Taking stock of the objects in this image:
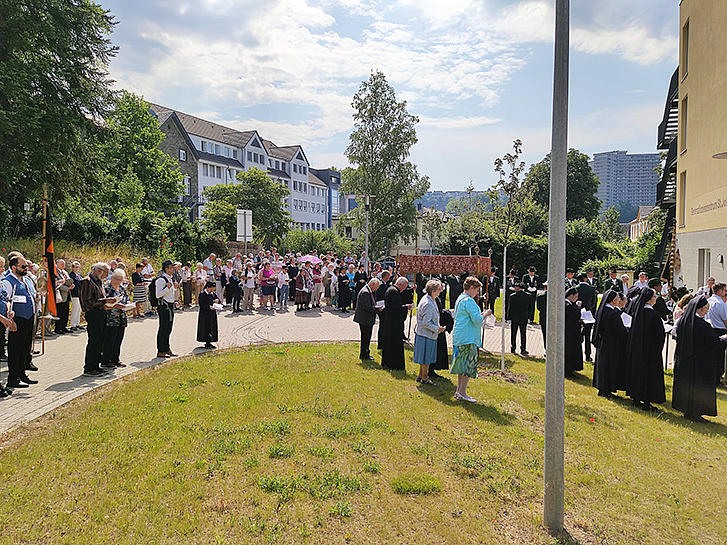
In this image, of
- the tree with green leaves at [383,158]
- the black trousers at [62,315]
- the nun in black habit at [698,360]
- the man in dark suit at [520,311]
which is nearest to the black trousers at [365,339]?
the man in dark suit at [520,311]

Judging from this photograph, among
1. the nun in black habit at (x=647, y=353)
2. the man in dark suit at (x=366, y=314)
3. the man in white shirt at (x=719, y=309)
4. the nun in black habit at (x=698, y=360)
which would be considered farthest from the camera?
the man in dark suit at (x=366, y=314)

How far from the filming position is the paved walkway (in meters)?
8.12

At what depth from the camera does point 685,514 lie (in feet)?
17.3

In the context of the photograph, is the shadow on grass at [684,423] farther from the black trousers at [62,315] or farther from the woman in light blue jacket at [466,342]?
the black trousers at [62,315]

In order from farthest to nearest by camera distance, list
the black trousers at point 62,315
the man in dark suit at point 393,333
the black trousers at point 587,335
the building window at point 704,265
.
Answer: the building window at point 704,265, the black trousers at point 62,315, the black trousers at point 587,335, the man in dark suit at point 393,333

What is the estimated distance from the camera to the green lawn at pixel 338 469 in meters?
4.79

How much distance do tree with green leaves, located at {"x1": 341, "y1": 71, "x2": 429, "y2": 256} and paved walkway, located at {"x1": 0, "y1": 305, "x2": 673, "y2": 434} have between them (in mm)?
23221

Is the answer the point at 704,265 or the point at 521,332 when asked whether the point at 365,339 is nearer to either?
the point at 521,332

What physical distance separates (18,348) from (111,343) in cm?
190

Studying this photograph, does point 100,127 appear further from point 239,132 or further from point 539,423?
point 239,132

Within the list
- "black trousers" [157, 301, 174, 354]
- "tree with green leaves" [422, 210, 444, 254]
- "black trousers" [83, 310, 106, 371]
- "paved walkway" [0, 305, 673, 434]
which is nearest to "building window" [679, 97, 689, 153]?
"paved walkway" [0, 305, 673, 434]

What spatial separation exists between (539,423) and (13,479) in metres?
6.67

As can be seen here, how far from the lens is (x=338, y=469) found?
594 cm

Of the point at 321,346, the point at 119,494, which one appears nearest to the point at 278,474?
the point at 119,494
